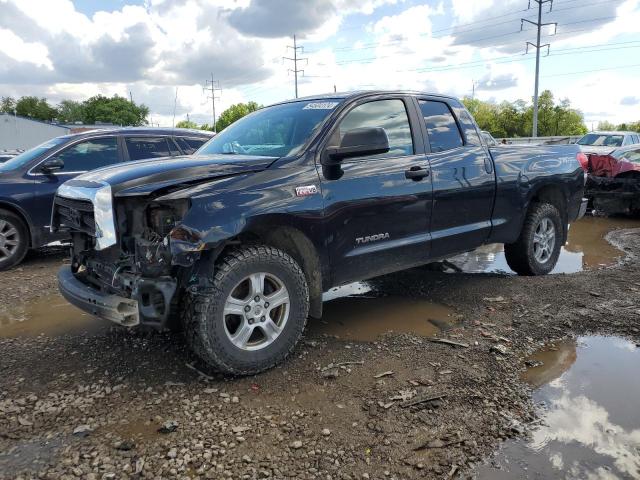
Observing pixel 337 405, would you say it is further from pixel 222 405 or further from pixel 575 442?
pixel 575 442

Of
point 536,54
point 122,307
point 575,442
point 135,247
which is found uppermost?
point 536,54

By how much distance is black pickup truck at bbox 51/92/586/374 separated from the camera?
322 centimetres

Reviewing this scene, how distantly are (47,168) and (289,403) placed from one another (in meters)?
5.48

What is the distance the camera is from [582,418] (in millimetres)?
3002

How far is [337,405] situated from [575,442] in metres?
1.30

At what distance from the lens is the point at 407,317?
15.3 ft

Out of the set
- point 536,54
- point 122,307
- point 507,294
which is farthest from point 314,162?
point 536,54

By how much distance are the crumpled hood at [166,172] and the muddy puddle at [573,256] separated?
3.71 metres

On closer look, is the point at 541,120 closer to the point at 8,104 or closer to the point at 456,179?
the point at 456,179

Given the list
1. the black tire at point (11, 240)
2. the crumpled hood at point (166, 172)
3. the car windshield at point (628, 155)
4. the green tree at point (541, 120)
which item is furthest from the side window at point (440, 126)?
the green tree at point (541, 120)

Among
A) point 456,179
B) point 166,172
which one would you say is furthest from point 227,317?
point 456,179

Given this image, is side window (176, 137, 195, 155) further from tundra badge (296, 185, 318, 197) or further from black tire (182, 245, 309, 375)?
black tire (182, 245, 309, 375)

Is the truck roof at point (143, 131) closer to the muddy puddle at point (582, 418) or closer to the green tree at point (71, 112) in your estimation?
the muddy puddle at point (582, 418)

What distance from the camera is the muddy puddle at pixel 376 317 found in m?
4.35
